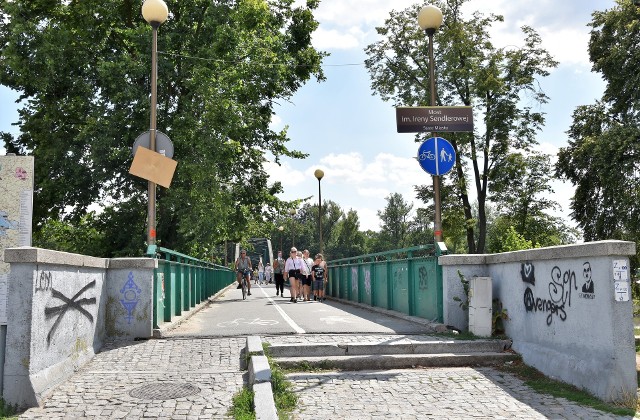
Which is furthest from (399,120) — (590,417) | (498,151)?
(498,151)

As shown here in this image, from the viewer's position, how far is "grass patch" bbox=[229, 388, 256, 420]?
16.5 feet

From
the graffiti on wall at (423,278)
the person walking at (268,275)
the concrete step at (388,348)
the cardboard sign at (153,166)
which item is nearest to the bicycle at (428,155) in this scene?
the graffiti on wall at (423,278)

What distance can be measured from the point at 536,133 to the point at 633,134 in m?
9.46

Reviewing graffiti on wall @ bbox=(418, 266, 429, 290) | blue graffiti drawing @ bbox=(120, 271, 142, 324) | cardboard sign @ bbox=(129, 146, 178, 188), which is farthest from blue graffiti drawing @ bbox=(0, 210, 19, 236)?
graffiti on wall @ bbox=(418, 266, 429, 290)

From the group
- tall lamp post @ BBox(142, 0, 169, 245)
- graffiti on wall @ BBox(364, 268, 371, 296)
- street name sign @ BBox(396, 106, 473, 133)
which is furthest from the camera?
graffiti on wall @ BBox(364, 268, 371, 296)

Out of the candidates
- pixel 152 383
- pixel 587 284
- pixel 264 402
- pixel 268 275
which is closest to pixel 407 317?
pixel 587 284

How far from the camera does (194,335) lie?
920cm

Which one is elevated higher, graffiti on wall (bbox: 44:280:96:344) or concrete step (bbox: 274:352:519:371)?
graffiti on wall (bbox: 44:280:96:344)

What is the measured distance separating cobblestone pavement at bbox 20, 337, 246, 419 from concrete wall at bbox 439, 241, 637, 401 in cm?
364

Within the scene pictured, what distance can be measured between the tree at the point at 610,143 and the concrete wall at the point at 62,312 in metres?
19.3

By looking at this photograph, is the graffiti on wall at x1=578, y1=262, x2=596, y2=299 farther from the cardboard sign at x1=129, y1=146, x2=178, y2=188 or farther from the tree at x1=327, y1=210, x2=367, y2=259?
the tree at x1=327, y1=210, x2=367, y2=259

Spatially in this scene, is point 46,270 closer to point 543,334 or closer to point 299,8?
point 543,334

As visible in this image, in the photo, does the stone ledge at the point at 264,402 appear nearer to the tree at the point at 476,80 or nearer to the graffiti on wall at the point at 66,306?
the graffiti on wall at the point at 66,306

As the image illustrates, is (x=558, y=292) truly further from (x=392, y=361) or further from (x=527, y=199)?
(x=527, y=199)
